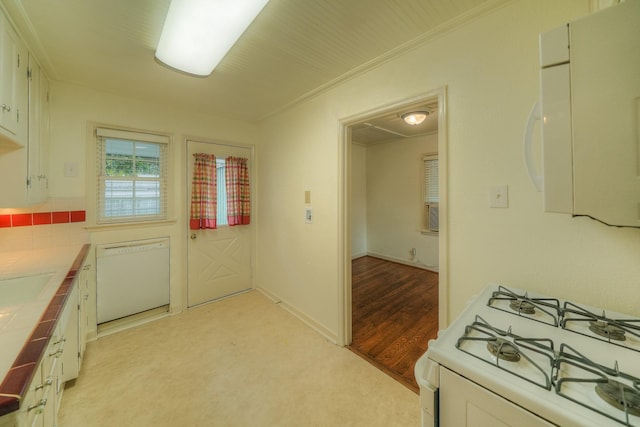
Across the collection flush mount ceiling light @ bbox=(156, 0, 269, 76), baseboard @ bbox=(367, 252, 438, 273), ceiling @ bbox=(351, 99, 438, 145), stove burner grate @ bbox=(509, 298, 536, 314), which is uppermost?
ceiling @ bbox=(351, 99, 438, 145)

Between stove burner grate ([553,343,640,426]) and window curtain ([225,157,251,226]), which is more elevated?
window curtain ([225,157,251,226])

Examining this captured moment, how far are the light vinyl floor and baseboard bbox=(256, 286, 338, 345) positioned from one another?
0.20ft

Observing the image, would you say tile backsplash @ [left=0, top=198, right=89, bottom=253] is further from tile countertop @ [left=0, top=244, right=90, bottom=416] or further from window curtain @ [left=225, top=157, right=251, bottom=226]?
window curtain @ [left=225, top=157, right=251, bottom=226]

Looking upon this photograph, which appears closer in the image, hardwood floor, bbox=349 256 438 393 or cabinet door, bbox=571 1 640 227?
cabinet door, bbox=571 1 640 227

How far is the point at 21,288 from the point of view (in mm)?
1405

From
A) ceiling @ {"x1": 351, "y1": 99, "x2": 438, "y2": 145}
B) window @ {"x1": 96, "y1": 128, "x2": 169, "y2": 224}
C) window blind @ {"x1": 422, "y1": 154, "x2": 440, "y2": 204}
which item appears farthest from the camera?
window blind @ {"x1": 422, "y1": 154, "x2": 440, "y2": 204}

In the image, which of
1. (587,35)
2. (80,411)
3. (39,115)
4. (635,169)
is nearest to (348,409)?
(80,411)

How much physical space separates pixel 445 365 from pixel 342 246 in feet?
4.95

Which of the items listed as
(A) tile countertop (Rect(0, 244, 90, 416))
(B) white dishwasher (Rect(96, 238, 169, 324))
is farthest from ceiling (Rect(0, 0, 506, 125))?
(B) white dishwasher (Rect(96, 238, 169, 324))

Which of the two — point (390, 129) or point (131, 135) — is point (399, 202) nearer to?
point (390, 129)

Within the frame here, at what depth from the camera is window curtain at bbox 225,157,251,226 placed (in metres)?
3.17

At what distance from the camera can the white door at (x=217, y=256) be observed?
9.64 feet

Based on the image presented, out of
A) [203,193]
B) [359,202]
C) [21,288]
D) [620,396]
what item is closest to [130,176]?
[203,193]

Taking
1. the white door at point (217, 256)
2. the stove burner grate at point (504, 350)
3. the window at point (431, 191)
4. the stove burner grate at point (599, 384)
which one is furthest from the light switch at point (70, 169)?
the window at point (431, 191)
